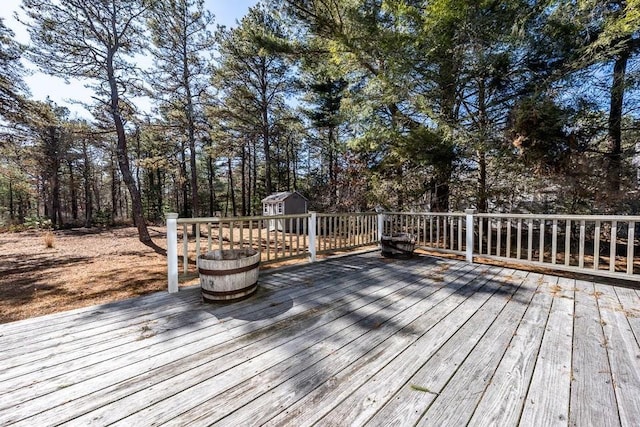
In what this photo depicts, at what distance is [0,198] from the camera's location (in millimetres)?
21875

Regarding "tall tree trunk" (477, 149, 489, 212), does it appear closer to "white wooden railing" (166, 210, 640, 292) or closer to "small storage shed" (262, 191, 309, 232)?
"white wooden railing" (166, 210, 640, 292)

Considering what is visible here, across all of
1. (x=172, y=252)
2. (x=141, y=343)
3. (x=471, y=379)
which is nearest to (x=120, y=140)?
(x=172, y=252)

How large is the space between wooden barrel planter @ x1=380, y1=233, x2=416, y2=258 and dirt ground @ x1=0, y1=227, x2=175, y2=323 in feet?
11.6

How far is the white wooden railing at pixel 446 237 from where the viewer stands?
2936mm

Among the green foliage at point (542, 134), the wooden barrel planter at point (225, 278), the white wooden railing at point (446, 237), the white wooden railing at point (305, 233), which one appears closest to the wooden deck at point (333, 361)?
the wooden barrel planter at point (225, 278)

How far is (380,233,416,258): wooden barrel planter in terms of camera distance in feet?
14.6

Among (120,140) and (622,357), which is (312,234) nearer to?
(622,357)

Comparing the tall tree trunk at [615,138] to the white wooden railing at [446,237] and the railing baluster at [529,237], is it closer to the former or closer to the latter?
the white wooden railing at [446,237]

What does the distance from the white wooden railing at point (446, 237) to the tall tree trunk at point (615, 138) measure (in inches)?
27.8

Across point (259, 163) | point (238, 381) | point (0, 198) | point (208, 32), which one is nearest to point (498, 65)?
point (238, 381)

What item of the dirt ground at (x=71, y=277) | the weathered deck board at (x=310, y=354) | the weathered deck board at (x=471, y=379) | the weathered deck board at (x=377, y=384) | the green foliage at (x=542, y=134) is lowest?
the dirt ground at (x=71, y=277)

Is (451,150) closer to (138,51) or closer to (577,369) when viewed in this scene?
(577,369)

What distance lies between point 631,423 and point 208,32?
1230cm

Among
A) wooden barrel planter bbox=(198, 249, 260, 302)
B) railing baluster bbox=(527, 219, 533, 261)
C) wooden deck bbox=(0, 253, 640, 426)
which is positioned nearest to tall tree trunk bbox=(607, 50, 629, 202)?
railing baluster bbox=(527, 219, 533, 261)
